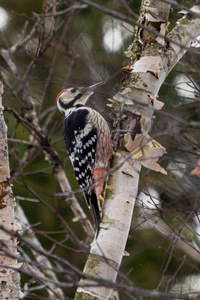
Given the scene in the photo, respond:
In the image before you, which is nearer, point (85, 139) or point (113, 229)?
point (113, 229)

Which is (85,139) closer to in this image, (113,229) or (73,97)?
(73,97)

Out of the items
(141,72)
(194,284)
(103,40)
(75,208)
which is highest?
(141,72)

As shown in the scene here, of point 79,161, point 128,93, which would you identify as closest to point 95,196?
point 79,161

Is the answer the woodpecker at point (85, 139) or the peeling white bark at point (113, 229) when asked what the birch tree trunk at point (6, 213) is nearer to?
the peeling white bark at point (113, 229)

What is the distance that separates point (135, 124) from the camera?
280cm

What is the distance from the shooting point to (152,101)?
2822mm

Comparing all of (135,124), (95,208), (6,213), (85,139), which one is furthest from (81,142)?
(6,213)

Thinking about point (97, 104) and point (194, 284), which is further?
point (194, 284)

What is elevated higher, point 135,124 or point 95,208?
point 135,124

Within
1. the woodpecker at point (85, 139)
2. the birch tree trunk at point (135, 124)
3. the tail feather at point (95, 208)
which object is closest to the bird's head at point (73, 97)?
the woodpecker at point (85, 139)

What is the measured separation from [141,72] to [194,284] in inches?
96.8

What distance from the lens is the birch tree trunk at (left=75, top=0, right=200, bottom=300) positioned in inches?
92.0

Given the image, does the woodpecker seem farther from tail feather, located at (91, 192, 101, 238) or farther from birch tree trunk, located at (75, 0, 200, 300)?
birch tree trunk, located at (75, 0, 200, 300)

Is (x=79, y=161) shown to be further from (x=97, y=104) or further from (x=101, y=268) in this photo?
(x=101, y=268)
